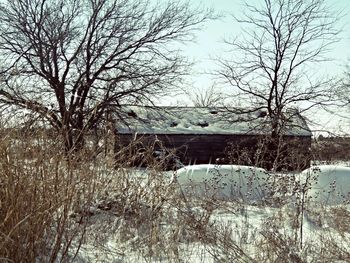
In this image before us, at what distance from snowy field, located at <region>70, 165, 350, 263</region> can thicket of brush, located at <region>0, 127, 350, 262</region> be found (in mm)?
11

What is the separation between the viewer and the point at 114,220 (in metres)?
4.45

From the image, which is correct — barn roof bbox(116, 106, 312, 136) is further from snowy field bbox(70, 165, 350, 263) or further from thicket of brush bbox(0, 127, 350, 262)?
thicket of brush bbox(0, 127, 350, 262)

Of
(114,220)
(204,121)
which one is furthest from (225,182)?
(204,121)

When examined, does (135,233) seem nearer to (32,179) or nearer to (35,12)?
(32,179)

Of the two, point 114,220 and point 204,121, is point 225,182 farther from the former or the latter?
point 204,121

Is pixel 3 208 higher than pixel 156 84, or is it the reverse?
pixel 156 84

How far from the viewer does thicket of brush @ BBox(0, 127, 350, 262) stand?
2.92m

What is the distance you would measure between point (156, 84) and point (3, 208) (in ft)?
55.4

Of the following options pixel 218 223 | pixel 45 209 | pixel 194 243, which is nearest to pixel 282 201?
pixel 218 223

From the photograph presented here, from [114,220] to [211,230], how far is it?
1.01 meters

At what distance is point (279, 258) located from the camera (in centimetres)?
333

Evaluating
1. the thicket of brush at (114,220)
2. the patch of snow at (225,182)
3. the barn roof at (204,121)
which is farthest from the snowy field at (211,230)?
the barn roof at (204,121)

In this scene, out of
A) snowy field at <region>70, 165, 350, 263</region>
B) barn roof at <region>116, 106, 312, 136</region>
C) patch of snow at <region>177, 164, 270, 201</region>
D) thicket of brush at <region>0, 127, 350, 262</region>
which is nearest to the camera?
thicket of brush at <region>0, 127, 350, 262</region>

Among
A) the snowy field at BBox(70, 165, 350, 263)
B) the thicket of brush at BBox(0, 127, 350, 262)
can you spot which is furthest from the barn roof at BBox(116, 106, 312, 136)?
the thicket of brush at BBox(0, 127, 350, 262)
